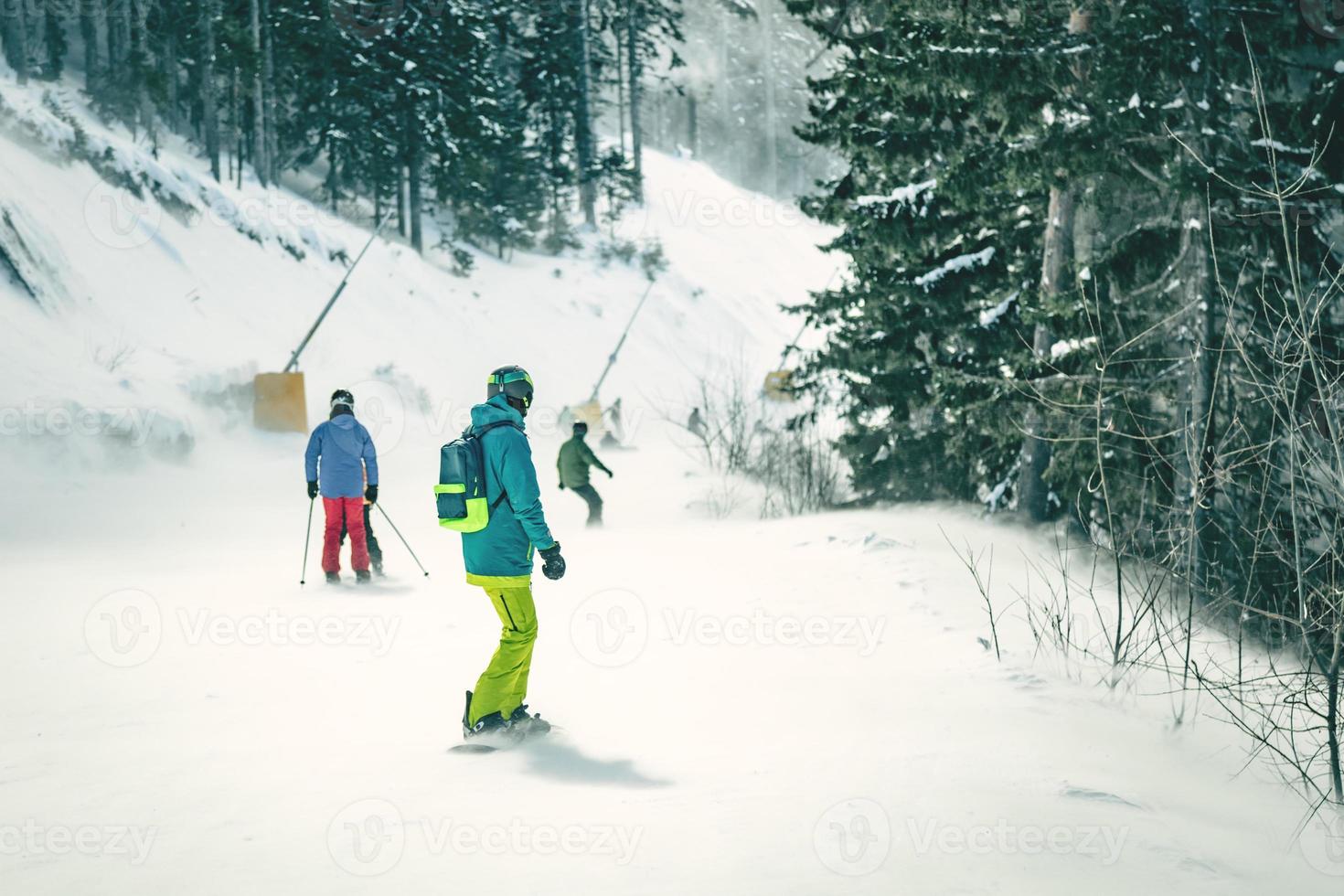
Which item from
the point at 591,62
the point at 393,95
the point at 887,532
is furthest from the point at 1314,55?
the point at 591,62

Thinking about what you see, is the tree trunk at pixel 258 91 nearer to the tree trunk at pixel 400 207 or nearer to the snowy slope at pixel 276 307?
the snowy slope at pixel 276 307

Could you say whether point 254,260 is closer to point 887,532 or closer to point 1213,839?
point 887,532

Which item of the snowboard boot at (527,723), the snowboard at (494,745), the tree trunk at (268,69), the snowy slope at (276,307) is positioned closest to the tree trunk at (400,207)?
the snowy slope at (276,307)

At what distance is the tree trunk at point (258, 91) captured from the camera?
28891mm

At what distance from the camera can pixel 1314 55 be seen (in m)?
11.8

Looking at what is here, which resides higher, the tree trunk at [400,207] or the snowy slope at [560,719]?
the tree trunk at [400,207]

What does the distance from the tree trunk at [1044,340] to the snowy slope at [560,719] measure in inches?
23.8

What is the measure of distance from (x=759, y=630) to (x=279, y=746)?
380 cm

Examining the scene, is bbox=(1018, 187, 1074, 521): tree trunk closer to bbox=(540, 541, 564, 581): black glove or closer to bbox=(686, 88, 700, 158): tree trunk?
bbox=(540, 541, 564, 581): black glove

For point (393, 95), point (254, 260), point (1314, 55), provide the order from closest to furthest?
1. point (1314, 55)
2. point (254, 260)
3. point (393, 95)

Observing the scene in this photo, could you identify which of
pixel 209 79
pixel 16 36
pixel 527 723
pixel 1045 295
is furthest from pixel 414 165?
pixel 527 723

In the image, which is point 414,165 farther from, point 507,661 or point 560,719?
point 507,661

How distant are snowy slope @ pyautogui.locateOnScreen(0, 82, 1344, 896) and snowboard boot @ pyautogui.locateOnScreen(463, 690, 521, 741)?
5.8 inches

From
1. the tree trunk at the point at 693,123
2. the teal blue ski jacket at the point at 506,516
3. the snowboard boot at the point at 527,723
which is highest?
the tree trunk at the point at 693,123
